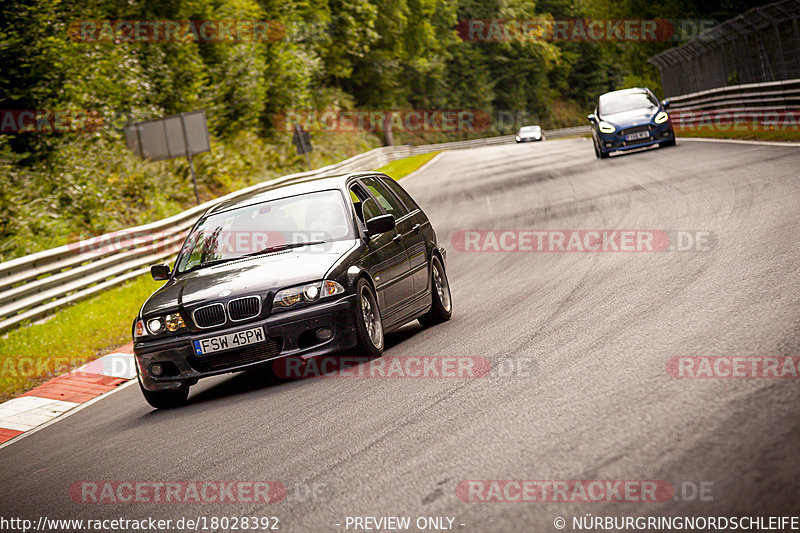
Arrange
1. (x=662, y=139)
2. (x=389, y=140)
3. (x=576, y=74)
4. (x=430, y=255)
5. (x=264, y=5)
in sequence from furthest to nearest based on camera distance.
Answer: (x=576, y=74) < (x=389, y=140) < (x=264, y=5) < (x=662, y=139) < (x=430, y=255)

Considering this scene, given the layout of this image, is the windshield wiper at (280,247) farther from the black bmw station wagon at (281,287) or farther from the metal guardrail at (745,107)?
the metal guardrail at (745,107)

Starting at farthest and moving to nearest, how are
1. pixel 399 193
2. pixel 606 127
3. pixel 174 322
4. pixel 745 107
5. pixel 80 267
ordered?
pixel 745 107 < pixel 606 127 < pixel 80 267 < pixel 399 193 < pixel 174 322

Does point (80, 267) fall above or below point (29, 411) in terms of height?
above

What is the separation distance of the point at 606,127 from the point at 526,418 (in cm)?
2143

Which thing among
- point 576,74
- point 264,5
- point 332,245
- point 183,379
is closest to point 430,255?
point 332,245

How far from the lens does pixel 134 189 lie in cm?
2227

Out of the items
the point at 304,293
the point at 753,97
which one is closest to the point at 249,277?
the point at 304,293

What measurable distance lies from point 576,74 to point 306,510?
9446 cm

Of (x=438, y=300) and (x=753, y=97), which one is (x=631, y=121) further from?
(x=438, y=300)

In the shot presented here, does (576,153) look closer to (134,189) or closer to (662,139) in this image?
(662,139)

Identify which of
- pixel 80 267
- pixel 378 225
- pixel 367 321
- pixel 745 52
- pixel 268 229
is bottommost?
pixel 367 321

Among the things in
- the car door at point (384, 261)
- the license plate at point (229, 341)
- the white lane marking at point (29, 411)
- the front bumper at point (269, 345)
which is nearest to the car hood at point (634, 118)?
the car door at point (384, 261)

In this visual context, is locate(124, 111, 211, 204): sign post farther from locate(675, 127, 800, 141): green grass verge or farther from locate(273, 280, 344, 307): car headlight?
locate(273, 280, 344, 307): car headlight

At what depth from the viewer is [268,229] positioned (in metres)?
8.47
